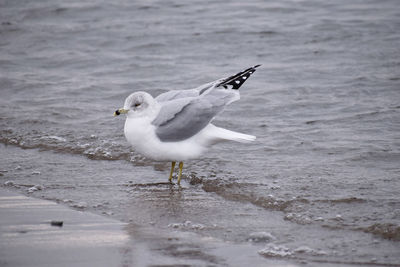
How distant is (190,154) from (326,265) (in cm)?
218

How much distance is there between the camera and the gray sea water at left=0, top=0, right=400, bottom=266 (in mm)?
4250

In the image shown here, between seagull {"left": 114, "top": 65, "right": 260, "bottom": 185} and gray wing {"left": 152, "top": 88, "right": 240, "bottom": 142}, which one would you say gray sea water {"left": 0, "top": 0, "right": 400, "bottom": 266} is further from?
gray wing {"left": 152, "top": 88, "right": 240, "bottom": 142}

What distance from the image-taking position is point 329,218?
14.8 feet

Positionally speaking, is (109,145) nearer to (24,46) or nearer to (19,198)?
(19,198)

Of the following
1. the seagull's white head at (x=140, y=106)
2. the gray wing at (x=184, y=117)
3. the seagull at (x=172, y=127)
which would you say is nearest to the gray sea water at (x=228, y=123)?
the seagull at (x=172, y=127)

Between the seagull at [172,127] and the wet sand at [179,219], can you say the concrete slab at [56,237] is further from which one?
the seagull at [172,127]

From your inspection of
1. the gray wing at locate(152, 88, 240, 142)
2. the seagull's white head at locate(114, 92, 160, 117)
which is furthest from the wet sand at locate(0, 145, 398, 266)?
the seagull's white head at locate(114, 92, 160, 117)

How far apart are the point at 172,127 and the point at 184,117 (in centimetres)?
14

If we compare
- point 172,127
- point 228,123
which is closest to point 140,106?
point 172,127

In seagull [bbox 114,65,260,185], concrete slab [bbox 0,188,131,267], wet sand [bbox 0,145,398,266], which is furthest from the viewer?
seagull [bbox 114,65,260,185]

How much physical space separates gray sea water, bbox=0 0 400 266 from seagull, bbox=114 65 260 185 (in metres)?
0.31

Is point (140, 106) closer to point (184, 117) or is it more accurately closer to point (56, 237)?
point (184, 117)

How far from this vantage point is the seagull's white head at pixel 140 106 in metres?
5.50

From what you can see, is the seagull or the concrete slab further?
the seagull
